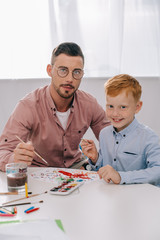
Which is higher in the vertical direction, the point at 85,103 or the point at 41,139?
the point at 85,103

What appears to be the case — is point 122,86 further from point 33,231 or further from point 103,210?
point 33,231

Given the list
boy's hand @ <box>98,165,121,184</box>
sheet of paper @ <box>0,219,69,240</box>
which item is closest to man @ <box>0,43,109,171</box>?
boy's hand @ <box>98,165,121,184</box>

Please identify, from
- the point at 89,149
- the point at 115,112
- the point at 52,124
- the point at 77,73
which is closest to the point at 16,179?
the point at 89,149

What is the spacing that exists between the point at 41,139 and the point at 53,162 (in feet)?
0.61

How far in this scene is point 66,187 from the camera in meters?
1.04

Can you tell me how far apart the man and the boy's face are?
15.2 inches

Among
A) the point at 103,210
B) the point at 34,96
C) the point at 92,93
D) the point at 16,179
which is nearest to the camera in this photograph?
the point at 103,210

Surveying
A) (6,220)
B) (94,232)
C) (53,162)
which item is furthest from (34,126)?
(94,232)

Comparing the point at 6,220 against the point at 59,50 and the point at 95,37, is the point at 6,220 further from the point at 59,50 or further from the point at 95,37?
the point at 95,37

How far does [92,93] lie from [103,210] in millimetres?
2148

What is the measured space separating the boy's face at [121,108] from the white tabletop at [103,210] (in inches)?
16.2

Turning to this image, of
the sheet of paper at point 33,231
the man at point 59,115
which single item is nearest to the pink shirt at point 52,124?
the man at point 59,115

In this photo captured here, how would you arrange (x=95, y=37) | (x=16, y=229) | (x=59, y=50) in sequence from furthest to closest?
1. (x=95, y=37)
2. (x=59, y=50)
3. (x=16, y=229)

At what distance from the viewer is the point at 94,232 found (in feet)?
2.41
